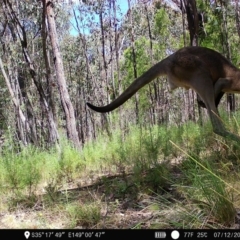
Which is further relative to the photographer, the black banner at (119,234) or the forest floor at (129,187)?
the forest floor at (129,187)

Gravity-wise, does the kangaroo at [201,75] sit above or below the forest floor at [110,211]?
above

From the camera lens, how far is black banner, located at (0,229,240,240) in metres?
2.30

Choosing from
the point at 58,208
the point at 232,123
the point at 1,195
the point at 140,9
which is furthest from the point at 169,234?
the point at 140,9

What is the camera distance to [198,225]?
266 centimetres

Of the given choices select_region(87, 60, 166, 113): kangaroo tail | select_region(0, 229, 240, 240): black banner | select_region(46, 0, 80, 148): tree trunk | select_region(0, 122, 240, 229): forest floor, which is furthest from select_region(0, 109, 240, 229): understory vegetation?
select_region(46, 0, 80, 148): tree trunk

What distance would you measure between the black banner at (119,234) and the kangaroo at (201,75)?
8.63 ft

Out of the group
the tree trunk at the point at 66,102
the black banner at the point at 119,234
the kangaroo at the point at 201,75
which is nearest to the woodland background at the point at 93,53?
the tree trunk at the point at 66,102

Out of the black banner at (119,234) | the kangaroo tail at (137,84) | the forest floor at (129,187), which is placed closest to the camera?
the black banner at (119,234)

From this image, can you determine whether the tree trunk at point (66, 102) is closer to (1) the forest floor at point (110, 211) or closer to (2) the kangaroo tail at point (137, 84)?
(2) the kangaroo tail at point (137, 84)

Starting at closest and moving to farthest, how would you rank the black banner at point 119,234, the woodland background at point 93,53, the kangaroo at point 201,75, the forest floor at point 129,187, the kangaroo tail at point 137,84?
the black banner at point 119,234
the forest floor at point 129,187
the kangaroo tail at point 137,84
the kangaroo at point 201,75
the woodland background at point 93,53

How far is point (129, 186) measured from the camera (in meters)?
4.26

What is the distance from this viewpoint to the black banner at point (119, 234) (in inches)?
90.5

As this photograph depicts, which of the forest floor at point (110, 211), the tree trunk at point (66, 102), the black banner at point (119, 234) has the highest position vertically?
the tree trunk at point (66, 102)

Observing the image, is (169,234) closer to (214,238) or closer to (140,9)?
(214,238)
